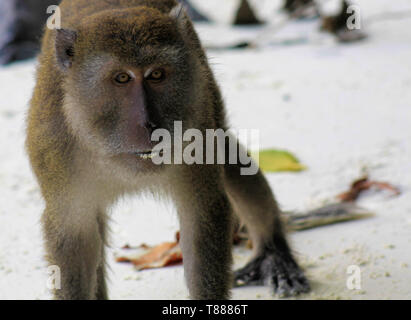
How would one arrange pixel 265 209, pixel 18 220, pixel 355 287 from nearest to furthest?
pixel 355 287 → pixel 265 209 → pixel 18 220

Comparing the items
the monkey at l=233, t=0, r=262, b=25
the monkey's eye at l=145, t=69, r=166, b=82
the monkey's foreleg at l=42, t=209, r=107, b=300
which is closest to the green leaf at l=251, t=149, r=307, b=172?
the monkey's foreleg at l=42, t=209, r=107, b=300

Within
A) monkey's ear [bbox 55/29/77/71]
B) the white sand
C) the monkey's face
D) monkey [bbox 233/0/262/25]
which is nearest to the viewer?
the monkey's face

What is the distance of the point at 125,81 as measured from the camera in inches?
119

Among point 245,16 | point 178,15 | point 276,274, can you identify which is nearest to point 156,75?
point 178,15

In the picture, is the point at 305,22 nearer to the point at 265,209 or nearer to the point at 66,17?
the point at 265,209

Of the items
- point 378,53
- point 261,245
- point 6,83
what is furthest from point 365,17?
point 261,245

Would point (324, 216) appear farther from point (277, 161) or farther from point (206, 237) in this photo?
point (206, 237)

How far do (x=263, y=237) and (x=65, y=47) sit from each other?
2154mm

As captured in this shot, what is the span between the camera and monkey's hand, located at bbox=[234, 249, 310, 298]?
4.41 m

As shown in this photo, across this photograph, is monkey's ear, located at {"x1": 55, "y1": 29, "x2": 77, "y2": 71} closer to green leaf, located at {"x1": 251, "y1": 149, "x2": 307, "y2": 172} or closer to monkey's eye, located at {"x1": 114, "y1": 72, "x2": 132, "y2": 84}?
monkey's eye, located at {"x1": 114, "y1": 72, "x2": 132, "y2": 84}

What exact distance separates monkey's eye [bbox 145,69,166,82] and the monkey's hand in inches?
75.8

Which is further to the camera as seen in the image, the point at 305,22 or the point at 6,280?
the point at 305,22

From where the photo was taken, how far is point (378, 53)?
9586 millimetres
